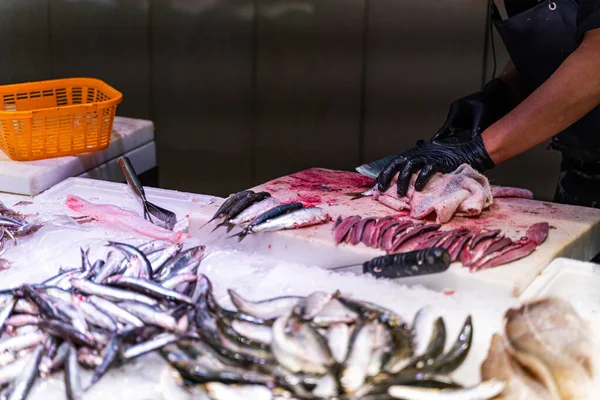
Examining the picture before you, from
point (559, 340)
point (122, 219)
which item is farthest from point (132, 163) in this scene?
point (559, 340)

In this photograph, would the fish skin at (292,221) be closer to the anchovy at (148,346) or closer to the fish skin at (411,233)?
the fish skin at (411,233)

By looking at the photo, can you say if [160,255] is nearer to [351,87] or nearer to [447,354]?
[447,354]

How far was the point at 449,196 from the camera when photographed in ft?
7.95

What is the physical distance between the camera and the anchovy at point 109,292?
6.08 feet

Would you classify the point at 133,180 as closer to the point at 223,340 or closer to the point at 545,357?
the point at 223,340

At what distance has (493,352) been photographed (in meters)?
1.67

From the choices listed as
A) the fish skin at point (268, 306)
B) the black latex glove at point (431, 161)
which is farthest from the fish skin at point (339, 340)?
the black latex glove at point (431, 161)

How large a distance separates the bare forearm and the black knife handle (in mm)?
887

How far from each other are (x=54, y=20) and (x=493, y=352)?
522cm

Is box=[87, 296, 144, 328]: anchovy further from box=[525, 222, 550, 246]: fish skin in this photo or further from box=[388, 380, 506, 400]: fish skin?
box=[525, 222, 550, 246]: fish skin

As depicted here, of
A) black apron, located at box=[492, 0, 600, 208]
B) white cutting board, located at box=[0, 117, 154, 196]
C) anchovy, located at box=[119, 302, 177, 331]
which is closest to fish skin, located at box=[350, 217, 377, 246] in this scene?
anchovy, located at box=[119, 302, 177, 331]

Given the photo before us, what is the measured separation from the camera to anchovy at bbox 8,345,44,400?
5.28ft

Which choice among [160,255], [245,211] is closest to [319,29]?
[245,211]

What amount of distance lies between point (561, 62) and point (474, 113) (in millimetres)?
432
